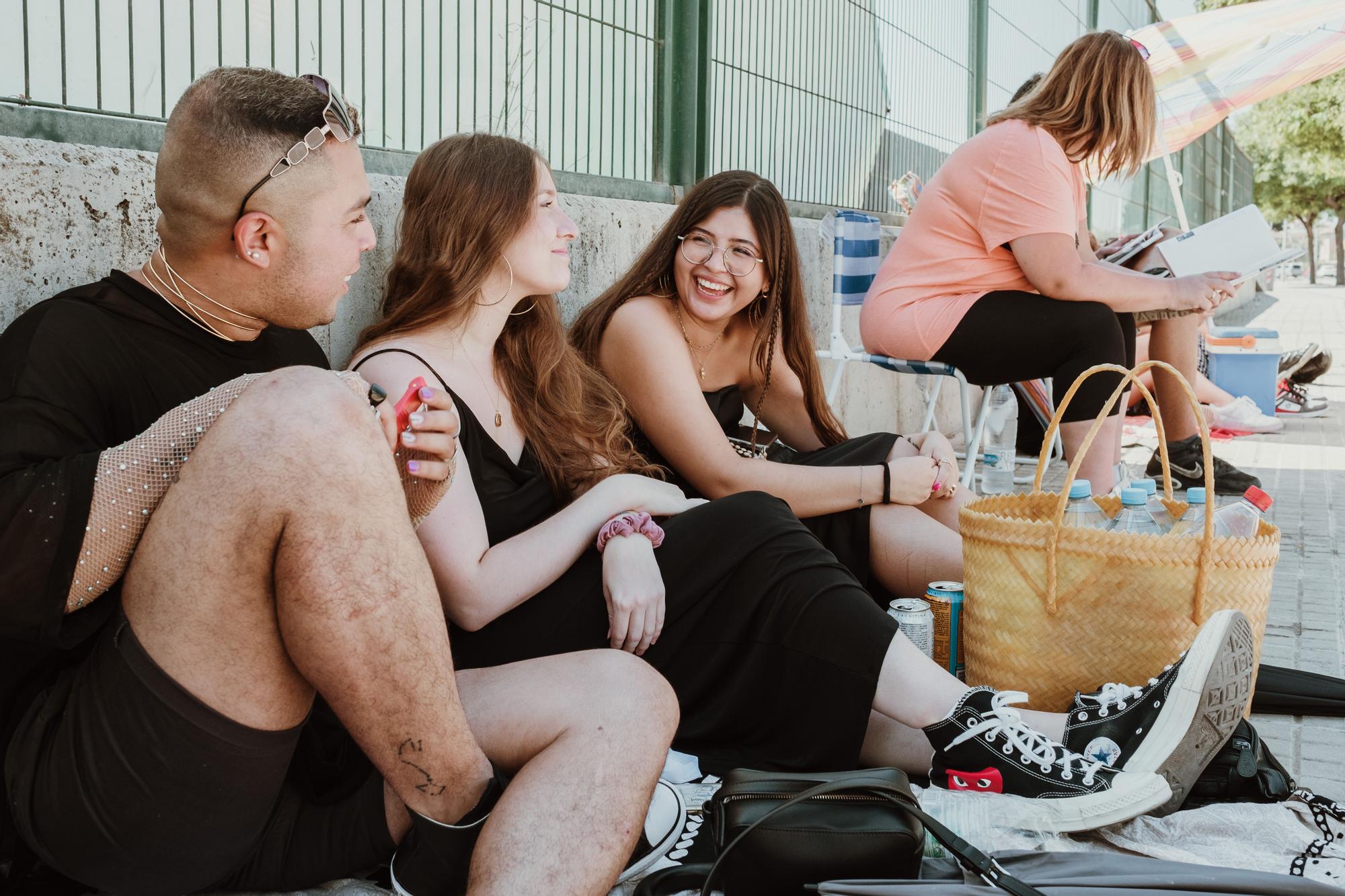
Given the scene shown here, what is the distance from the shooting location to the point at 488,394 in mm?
2742

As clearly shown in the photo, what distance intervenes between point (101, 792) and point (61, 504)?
1.32ft

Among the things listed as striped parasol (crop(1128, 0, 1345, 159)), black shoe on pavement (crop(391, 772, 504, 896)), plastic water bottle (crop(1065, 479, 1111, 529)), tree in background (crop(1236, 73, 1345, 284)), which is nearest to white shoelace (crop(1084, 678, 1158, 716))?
plastic water bottle (crop(1065, 479, 1111, 529))

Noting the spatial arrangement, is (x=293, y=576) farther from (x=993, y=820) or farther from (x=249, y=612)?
(x=993, y=820)

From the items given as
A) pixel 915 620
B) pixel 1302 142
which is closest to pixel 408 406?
pixel 915 620

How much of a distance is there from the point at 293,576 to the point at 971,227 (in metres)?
3.61

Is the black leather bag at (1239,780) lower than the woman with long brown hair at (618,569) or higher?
lower

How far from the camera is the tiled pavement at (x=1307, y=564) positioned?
296 cm

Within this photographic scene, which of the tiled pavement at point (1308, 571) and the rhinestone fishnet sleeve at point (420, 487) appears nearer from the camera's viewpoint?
the rhinestone fishnet sleeve at point (420, 487)

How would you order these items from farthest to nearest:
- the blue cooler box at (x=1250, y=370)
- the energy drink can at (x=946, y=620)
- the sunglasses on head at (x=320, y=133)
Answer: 1. the blue cooler box at (x=1250, y=370)
2. the energy drink can at (x=946, y=620)
3. the sunglasses on head at (x=320, y=133)

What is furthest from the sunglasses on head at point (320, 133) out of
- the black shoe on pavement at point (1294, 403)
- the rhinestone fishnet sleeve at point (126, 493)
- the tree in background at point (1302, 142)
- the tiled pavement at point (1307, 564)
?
the tree in background at point (1302, 142)

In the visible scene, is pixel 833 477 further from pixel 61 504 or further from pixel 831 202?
pixel 831 202

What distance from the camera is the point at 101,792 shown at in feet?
5.39

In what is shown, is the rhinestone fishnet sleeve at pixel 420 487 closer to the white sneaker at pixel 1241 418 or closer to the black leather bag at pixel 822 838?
the black leather bag at pixel 822 838

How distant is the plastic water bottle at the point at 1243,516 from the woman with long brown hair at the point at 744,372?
678 millimetres
